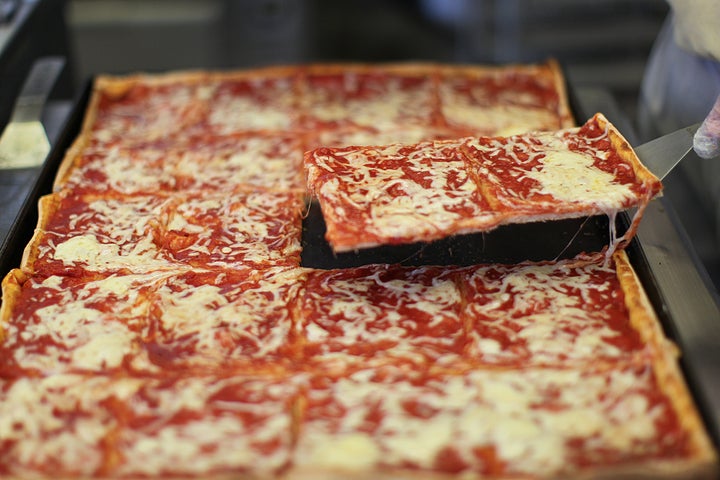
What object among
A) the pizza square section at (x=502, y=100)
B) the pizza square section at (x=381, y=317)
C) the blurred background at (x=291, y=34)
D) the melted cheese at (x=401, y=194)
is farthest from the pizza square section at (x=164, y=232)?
the blurred background at (x=291, y=34)

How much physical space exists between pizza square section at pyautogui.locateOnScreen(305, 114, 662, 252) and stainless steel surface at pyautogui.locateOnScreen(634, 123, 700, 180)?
0.18 metres

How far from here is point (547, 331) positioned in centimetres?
266

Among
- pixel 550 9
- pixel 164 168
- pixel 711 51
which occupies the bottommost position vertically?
pixel 550 9

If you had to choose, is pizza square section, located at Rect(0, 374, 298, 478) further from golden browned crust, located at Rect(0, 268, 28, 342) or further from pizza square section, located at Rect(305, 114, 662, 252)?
pizza square section, located at Rect(305, 114, 662, 252)

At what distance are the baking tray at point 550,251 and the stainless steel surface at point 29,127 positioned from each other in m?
0.17

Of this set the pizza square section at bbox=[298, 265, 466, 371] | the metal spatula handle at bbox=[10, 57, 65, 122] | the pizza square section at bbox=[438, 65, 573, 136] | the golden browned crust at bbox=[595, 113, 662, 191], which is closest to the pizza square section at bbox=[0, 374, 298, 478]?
the pizza square section at bbox=[298, 265, 466, 371]

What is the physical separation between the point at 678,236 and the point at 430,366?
127 cm

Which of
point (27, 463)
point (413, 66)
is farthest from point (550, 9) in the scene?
point (27, 463)

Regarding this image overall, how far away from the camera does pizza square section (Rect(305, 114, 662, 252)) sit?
8.90 feet

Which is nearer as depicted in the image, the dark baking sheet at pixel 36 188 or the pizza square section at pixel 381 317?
the pizza square section at pixel 381 317

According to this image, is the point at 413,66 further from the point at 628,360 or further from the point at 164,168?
the point at 628,360

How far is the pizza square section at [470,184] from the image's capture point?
271cm

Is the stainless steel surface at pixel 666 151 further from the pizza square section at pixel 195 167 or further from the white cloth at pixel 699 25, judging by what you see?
the pizza square section at pixel 195 167

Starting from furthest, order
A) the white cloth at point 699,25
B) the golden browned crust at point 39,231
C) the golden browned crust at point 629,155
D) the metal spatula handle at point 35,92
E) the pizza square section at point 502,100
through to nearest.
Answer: the pizza square section at point 502,100, the metal spatula handle at point 35,92, the white cloth at point 699,25, the golden browned crust at point 39,231, the golden browned crust at point 629,155
